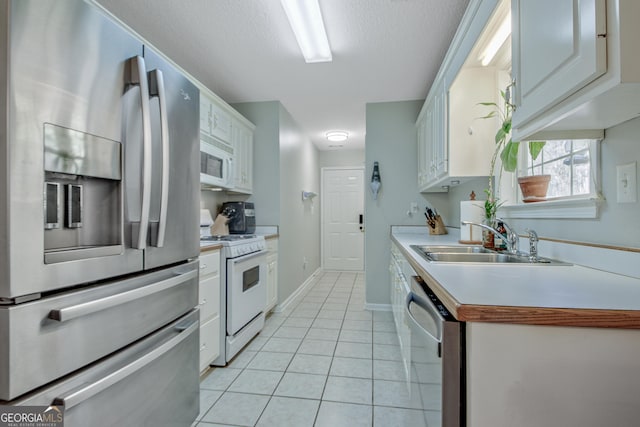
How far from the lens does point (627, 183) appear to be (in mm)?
1033

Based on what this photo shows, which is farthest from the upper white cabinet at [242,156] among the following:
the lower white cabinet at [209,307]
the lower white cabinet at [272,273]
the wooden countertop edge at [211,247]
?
the lower white cabinet at [209,307]

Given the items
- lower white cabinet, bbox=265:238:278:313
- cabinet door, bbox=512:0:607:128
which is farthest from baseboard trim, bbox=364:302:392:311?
cabinet door, bbox=512:0:607:128

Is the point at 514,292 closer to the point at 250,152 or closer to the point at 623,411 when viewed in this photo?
the point at 623,411

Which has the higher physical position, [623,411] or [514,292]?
Result: [514,292]

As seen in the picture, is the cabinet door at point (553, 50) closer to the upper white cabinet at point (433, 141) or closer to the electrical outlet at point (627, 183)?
the electrical outlet at point (627, 183)

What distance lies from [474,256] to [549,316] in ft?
3.86

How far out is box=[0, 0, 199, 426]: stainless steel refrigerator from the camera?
0.76 m

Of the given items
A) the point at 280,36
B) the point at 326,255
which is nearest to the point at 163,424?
the point at 280,36

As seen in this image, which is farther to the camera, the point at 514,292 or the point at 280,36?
the point at 280,36

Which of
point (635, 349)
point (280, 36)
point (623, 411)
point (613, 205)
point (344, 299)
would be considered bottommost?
point (344, 299)

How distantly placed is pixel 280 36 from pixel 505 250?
219 cm

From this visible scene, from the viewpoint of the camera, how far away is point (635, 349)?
647 millimetres

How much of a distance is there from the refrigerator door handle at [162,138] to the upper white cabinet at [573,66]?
135 centimetres

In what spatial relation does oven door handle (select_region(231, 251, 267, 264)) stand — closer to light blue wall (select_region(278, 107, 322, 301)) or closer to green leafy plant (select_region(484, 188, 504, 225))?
light blue wall (select_region(278, 107, 322, 301))
